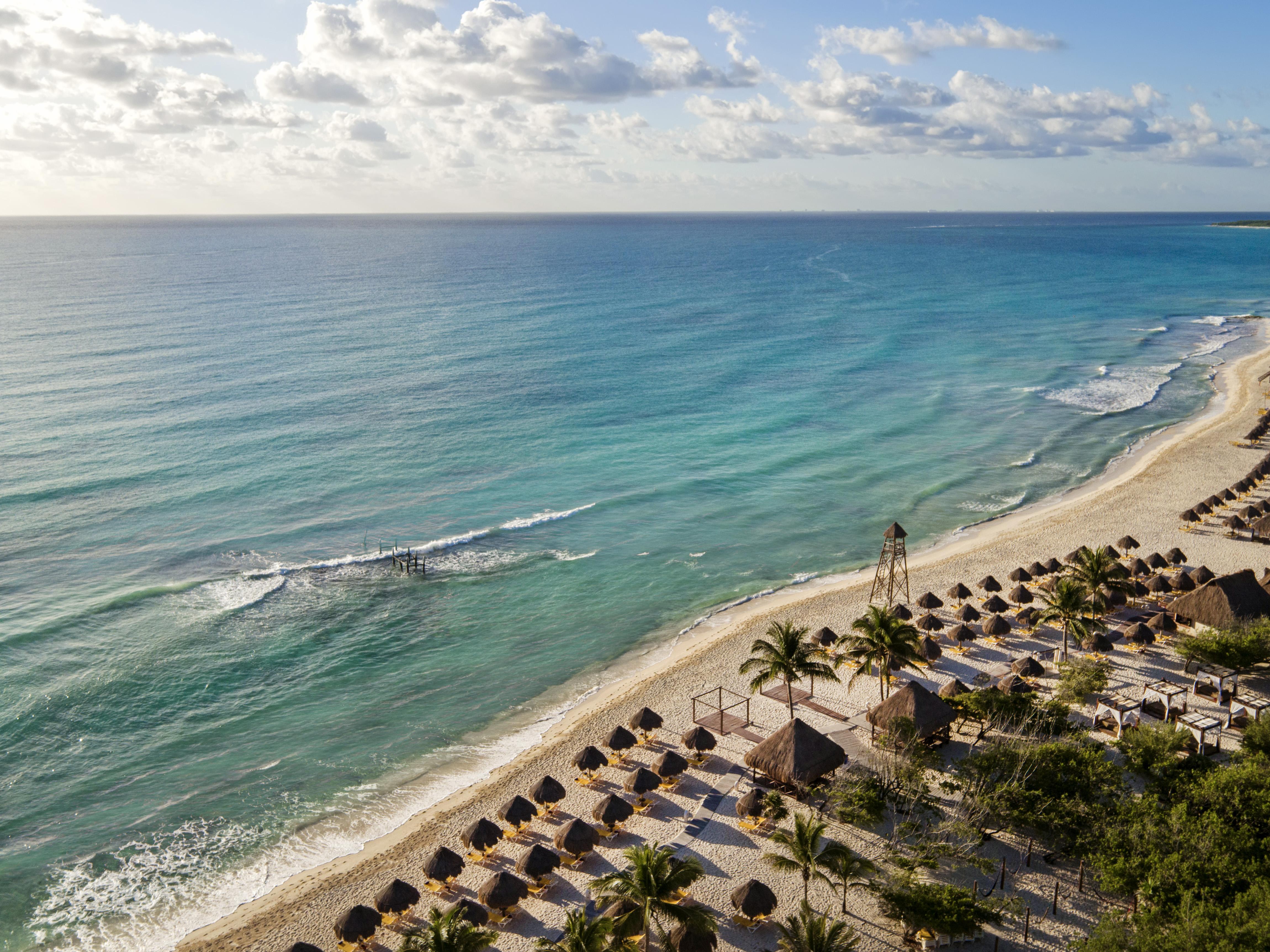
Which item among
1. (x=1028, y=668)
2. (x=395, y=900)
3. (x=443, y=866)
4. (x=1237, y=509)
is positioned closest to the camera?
(x=395, y=900)

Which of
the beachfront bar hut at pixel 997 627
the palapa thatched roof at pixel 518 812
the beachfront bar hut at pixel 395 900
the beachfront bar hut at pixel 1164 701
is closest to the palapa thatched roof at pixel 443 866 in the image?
the beachfront bar hut at pixel 395 900

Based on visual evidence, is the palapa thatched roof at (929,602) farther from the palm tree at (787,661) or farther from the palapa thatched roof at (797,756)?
the palapa thatched roof at (797,756)

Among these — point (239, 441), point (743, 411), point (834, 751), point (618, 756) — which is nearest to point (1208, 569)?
point (834, 751)

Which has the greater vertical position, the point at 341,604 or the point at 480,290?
the point at 480,290

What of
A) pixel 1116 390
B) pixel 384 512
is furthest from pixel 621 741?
pixel 1116 390

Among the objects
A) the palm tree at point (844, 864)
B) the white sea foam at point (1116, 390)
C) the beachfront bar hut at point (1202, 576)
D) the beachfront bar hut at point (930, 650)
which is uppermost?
the white sea foam at point (1116, 390)

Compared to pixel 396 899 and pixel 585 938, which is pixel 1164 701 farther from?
pixel 396 899

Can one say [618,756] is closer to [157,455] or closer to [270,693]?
[270,693]
